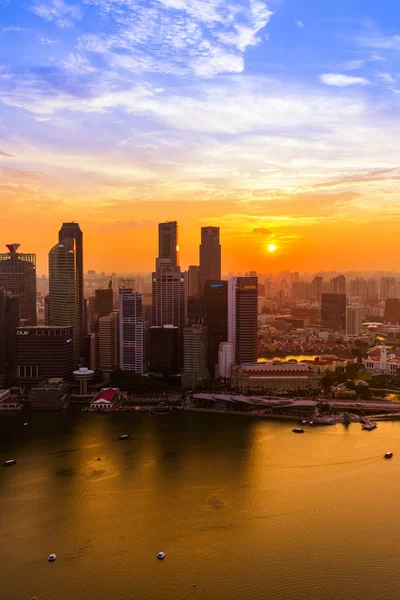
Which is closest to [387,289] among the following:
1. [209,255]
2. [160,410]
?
[209,255]

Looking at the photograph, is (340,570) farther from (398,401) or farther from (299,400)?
(398,401)

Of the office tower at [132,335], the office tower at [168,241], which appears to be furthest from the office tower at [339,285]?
the office tower at [132,335]

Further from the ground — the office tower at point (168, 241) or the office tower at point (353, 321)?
the office tower at point (168, 241)

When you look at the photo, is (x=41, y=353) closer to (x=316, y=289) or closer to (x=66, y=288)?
Result: (x=66, y=288)

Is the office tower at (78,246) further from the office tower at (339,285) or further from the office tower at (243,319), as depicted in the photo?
the office tower at (339,285)

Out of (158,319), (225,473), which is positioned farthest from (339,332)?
(225,473)

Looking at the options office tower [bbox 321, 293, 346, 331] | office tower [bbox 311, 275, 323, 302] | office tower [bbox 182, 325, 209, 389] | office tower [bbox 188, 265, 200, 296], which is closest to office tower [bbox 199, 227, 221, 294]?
office tower [bbox 188, 265, 200, 296]
